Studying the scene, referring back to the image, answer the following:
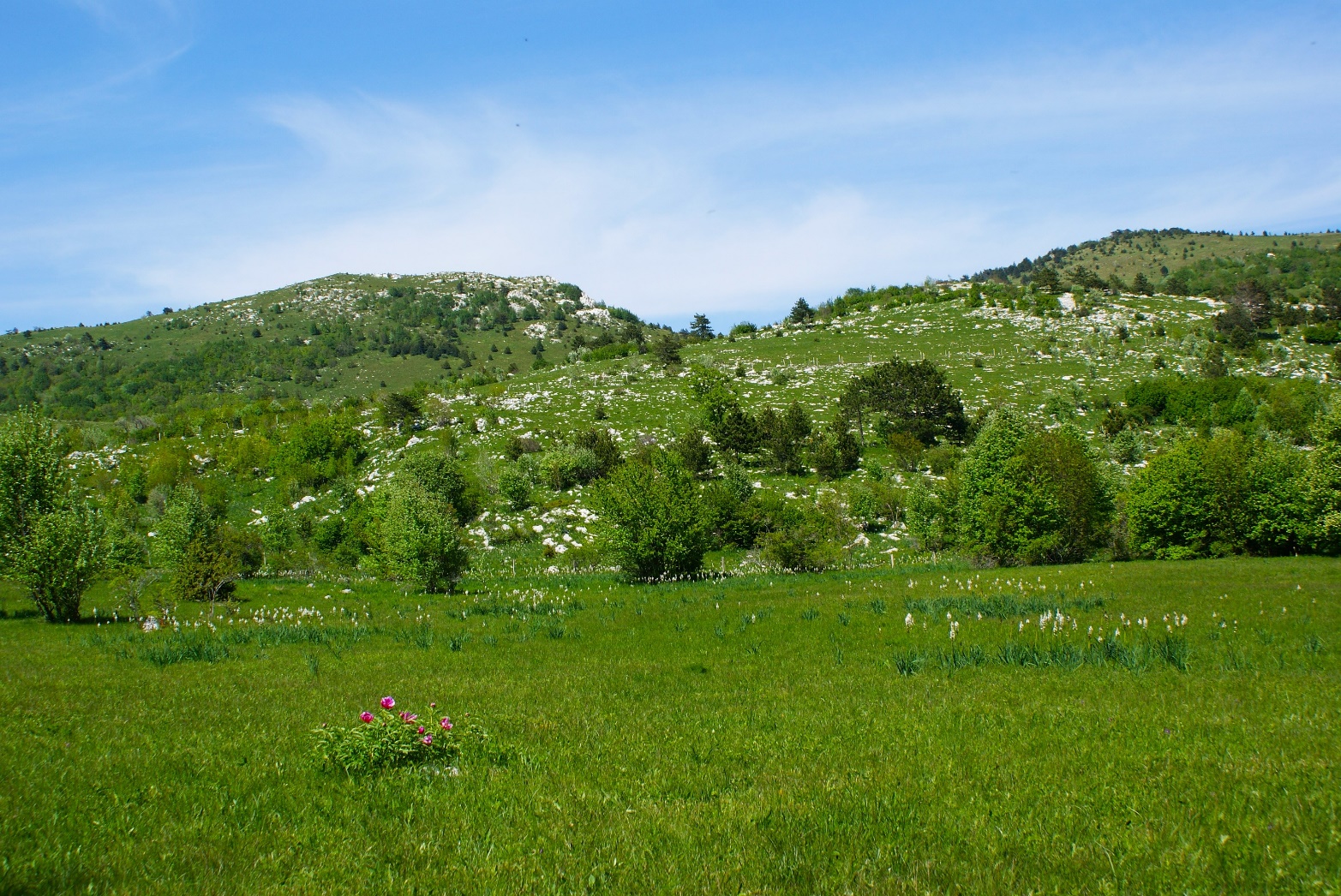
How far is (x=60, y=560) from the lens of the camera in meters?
21.5

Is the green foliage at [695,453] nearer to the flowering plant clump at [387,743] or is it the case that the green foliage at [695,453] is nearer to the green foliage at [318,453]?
the green foliage at [318,453]

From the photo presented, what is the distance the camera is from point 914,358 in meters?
92.2

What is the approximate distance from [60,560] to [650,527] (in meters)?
21.3

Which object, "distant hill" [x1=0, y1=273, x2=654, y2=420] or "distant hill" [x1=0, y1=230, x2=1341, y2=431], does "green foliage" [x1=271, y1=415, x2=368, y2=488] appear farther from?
"distant hill" [x1=0, y1=273, x2=654, y2=420]

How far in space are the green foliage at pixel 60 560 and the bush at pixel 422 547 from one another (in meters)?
10.7

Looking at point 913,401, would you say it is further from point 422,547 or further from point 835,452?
point 422,547

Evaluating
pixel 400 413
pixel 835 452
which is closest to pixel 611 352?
pixel 400 413

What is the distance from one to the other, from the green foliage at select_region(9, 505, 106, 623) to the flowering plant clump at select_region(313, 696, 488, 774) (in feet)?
71.7

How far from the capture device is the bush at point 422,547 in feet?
97.9

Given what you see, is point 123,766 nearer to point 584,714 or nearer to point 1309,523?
point 584,714

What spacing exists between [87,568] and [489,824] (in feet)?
81.8

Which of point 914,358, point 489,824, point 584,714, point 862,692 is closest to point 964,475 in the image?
point 862,692

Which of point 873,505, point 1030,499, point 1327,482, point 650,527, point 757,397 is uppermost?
point 757,397

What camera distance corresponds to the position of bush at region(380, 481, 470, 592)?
29.8 metres
